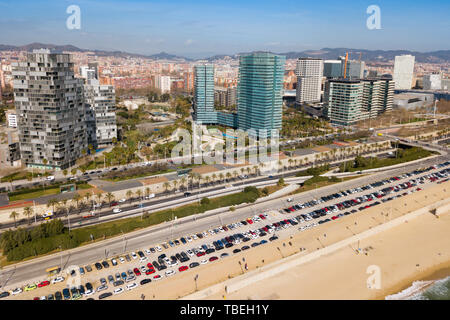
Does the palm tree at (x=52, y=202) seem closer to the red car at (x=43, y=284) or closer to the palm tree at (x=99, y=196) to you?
the palm tree at (x=99, y=196)

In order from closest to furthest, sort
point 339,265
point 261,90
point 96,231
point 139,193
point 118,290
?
point 118,290 → point 339,265 → point 96,231 → point 139,193 → point 261,90

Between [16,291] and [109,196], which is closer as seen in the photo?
[16,291]

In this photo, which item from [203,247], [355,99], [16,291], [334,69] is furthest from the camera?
[334,69]

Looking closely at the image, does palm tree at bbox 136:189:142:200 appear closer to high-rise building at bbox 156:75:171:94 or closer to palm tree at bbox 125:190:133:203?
palm tree at bbox 125:190:133:203

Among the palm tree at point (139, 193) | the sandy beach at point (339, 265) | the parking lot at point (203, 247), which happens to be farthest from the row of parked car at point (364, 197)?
the palm tree at point (139, 193)

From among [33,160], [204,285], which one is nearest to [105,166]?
[33,160]

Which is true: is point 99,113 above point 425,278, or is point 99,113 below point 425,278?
above

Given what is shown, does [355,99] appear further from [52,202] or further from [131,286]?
[131,286]

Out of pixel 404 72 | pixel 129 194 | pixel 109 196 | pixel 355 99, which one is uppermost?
pixel 404 72

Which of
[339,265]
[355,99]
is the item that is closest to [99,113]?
[339,265]
